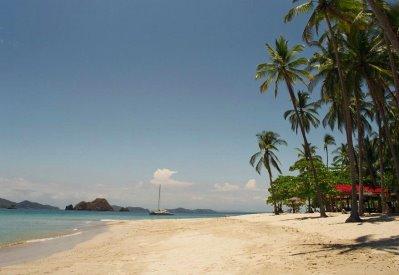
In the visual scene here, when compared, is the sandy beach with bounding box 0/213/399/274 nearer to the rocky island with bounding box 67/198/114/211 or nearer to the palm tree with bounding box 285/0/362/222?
the palm tree with bounding box 285/0/362/222

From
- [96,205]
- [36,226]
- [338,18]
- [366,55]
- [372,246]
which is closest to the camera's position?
[372,246]

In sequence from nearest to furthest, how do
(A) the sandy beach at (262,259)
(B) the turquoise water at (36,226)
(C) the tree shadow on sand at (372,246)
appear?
(A) the sandy beach at (262,259) < (C) the tree shadow on sand at (372,246) < (B) the turquoise water at (36,226)

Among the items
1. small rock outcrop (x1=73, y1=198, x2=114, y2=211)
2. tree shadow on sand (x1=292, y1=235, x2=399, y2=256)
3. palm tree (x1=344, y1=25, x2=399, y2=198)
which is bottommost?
tree shadow on sand (x1=292, y1=235, x2=399, y2=256)

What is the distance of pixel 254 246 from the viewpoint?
1489cm

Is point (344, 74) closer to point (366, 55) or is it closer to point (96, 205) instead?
point (366, 55)

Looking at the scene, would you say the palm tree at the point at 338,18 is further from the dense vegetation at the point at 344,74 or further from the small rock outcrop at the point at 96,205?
the small rock outcrop at the point at 96,205

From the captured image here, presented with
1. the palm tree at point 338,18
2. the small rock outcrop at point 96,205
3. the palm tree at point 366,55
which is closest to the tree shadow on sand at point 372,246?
the palm tree at point 338,18

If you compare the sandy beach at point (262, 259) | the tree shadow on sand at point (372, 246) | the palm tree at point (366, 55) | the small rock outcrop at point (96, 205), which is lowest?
the sandy beach at point (262, 259)

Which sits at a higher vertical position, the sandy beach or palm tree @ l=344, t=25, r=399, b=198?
palm tree @ l=344, t=25, r=399, b=198

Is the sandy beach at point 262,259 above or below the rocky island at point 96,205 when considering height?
below

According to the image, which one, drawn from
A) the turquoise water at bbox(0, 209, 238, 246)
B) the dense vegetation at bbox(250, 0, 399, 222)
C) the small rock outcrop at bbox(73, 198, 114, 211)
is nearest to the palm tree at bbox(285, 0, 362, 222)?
the dense vegetation at bbox(250, 0, 399, 222)

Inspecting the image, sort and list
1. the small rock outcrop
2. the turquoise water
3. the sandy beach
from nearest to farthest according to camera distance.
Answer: the sandy beach, the turquoise water, the small rock outcrop

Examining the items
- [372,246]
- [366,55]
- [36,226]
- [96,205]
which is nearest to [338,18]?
[366,55]

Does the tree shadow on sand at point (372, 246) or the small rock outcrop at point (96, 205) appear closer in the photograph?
the tree shadow on sand at point (372, 246)
